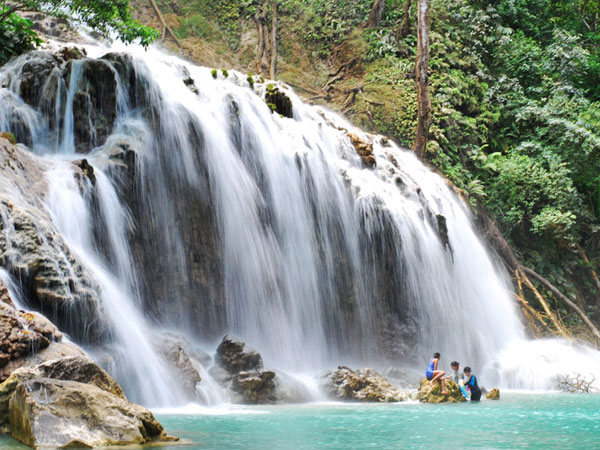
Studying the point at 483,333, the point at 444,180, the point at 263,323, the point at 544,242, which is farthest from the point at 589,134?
the point at 263,323

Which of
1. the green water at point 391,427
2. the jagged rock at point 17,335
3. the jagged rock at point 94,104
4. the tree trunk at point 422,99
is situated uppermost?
the tree trunk at point 422,99

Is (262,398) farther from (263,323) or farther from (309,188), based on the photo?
(309,188)

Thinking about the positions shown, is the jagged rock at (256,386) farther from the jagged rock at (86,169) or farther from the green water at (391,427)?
the jagged rock at (86,169)

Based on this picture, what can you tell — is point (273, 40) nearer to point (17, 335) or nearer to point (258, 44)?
point (258, 44)

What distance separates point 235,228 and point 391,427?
6642 mm

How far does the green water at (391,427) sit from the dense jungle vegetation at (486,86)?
35.4 feet

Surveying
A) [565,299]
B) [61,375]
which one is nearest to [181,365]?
[61,375]

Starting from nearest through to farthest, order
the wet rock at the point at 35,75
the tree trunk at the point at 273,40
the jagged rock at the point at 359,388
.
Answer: the jagged rock at the point at 359,388, the wet rock at the point at 35,75, the tree trunk at the point at 273,40

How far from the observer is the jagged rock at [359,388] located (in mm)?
10633

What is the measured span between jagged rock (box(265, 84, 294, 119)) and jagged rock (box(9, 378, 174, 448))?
12427mm

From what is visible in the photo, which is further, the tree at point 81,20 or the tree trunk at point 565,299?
the tree trunk at point 565,299

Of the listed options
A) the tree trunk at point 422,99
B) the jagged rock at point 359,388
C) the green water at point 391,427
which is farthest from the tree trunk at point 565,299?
the jagged rock at point 359,388

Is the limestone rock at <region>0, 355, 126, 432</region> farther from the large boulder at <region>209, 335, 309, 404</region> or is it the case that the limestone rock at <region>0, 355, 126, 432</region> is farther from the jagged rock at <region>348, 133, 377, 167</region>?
the jagged rock at <region>348, 133, 377, 167</region>

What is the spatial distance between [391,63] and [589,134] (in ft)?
27.2
